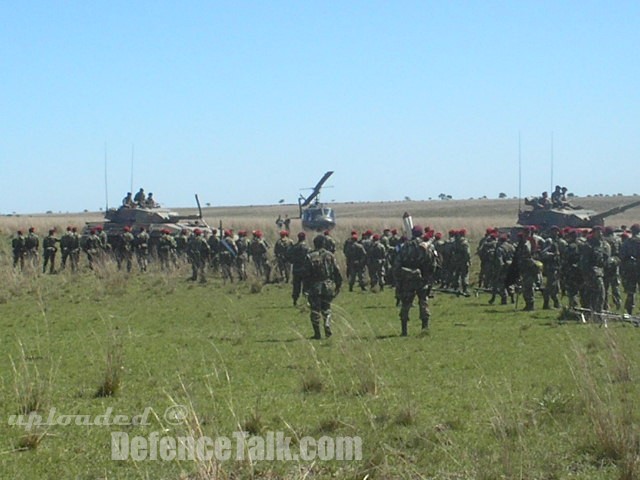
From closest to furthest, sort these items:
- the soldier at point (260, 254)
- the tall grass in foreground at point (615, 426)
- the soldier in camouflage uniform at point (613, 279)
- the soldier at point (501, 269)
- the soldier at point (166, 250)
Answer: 1. the tall grass in foreground at point (615, 426)
2. the soldier in camouflage uniform at point (613, 279)
3. the soldier at point (501, 269)
4. the soldier at point (260, 254)
5. the soldier at point (166, 250)

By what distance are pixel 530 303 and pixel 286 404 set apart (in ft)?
38.1

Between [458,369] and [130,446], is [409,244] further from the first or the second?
[130,446]

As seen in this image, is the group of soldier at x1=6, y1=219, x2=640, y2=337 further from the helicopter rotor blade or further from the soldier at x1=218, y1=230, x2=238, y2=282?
the helicopter rotor blade

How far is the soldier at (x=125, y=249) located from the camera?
3485cm

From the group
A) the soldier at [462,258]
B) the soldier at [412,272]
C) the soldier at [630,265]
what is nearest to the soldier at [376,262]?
the soldier at [462,258]

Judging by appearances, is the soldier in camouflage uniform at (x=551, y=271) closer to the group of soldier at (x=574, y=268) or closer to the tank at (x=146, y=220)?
the group of soldier at (x=574, y=268)

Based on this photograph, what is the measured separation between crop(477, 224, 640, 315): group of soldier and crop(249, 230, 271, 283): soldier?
7.95m

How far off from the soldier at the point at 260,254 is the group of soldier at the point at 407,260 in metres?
0.03

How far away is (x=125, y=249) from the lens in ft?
118

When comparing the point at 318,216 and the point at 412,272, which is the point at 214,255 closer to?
the point at 412,272

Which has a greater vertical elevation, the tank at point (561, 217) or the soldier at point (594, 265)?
the tank at point (561, 217)

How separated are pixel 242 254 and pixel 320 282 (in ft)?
48.2

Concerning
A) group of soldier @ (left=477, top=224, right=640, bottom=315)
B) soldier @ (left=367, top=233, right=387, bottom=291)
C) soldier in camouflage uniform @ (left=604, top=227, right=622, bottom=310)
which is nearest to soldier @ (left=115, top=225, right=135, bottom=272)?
soldier @ (left=367, top=233, right=387, bottom=291)

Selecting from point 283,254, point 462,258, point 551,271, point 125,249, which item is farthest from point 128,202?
point 551,271
